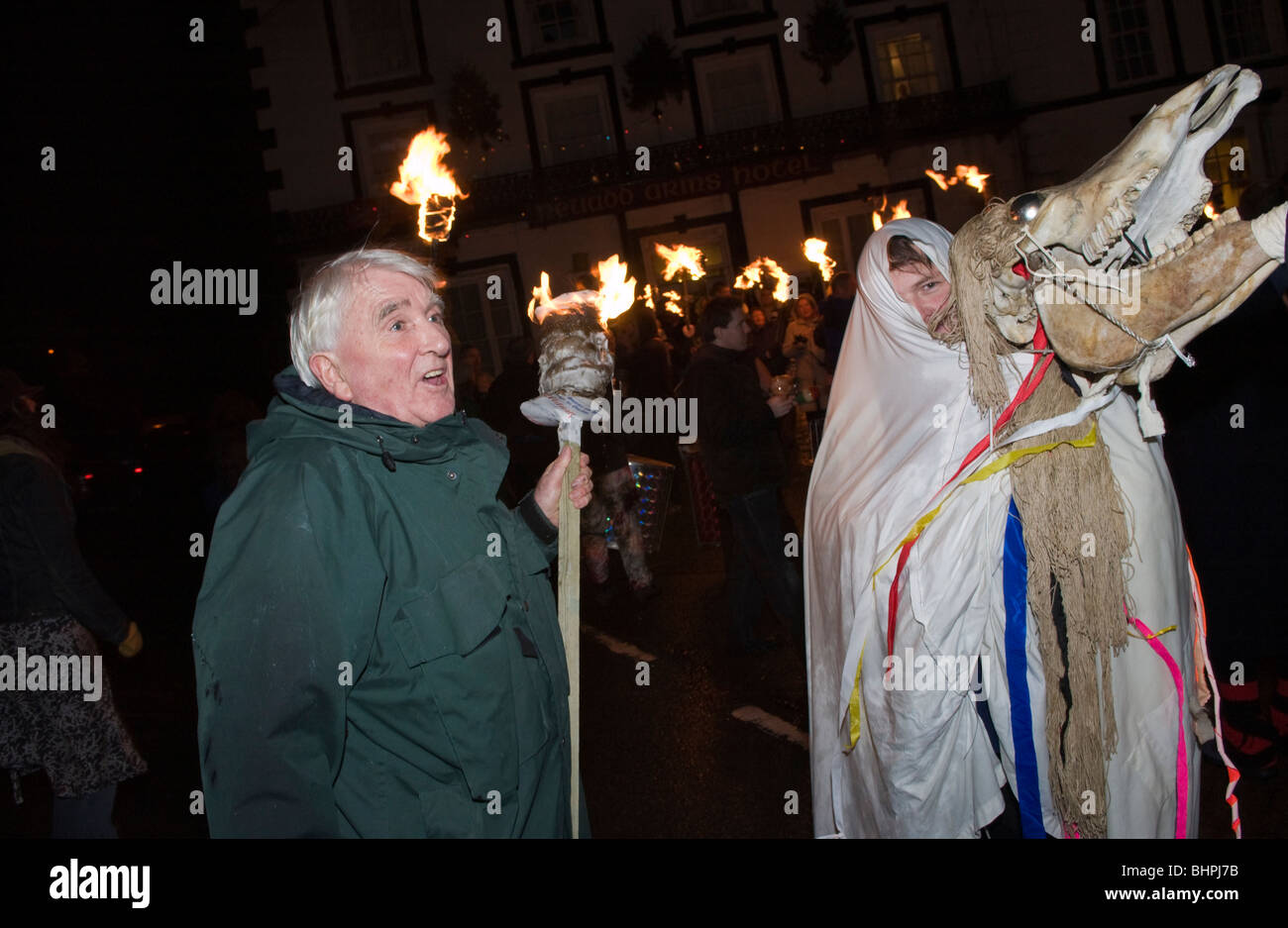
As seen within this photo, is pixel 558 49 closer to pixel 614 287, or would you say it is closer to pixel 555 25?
pixel 555 25

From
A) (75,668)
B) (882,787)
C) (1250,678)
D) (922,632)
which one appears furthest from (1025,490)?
(75,668)

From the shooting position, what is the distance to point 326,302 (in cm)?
227

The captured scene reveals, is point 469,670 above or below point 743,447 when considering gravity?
below

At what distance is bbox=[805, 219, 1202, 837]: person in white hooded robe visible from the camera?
8.36 ft

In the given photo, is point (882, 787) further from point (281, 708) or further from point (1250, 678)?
point (1250, 678)

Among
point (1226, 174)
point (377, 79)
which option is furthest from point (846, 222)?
point (377, 79)

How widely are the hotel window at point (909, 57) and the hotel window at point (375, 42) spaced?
1048 centimetres

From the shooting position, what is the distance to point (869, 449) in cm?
307

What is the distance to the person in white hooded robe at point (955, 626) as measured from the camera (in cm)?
255

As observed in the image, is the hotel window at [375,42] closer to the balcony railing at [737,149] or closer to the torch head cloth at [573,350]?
the balcony railing at [737,149]

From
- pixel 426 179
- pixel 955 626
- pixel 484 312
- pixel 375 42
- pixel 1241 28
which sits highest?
pixel 375 42

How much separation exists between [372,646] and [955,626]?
1.58 meters

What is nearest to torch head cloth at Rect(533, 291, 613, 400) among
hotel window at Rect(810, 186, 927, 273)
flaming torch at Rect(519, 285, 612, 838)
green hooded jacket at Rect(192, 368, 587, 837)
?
flaming torch at Rect(519, 285, 612, 838)

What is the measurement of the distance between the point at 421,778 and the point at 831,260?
19.8 meters
